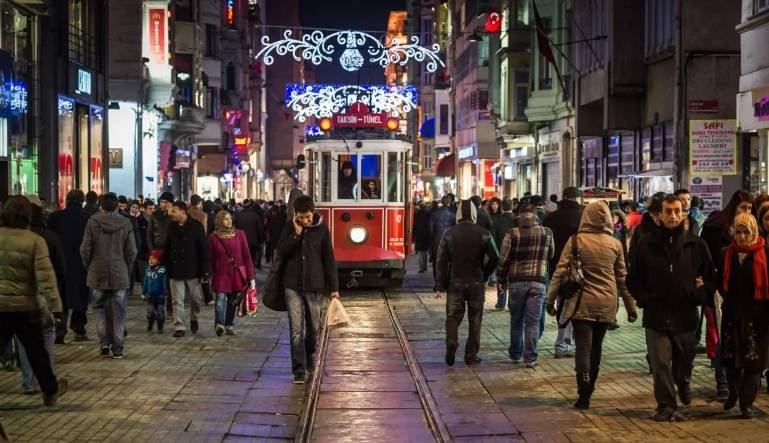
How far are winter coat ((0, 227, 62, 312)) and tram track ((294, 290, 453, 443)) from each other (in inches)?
89.3

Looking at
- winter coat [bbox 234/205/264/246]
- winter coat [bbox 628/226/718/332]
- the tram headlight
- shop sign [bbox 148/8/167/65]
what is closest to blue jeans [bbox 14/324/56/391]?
winter coat [bbox 628/226/718/332]

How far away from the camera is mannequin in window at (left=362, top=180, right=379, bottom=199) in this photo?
25.5 metres

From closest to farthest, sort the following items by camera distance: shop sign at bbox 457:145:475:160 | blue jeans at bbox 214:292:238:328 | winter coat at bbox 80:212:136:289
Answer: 1. winter coat at bbox 80:212:136:289
2. blue jeans at bbox 214:292:238:328
3. shop sign at bbox 457:145:475:160

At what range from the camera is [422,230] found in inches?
1326

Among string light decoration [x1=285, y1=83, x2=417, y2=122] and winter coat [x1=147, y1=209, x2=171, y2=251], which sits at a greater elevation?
string light decoration [x1=285, y1=83, x2=417, y2=122]

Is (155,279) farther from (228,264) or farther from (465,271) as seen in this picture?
(465,271)

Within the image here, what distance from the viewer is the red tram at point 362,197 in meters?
25.3

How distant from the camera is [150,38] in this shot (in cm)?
4388

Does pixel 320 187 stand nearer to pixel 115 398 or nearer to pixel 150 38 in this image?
pixel 115 398

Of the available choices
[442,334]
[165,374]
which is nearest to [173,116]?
[442,334]

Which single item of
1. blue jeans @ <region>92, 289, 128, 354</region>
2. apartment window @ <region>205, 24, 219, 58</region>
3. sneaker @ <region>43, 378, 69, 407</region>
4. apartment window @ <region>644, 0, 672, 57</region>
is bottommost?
sneaker @ <region>43, 378, 69, 407</region>

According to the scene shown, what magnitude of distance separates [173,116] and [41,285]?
131ft

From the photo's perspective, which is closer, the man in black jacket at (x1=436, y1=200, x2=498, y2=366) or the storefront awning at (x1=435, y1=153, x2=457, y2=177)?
the man in black jacket at (x1=436, y1=200, x2=498, y2=366)

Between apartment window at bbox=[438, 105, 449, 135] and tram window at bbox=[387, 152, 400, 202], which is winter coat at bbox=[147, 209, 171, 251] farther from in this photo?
apartment window at bbox=[438, 105, 449, 135]
